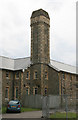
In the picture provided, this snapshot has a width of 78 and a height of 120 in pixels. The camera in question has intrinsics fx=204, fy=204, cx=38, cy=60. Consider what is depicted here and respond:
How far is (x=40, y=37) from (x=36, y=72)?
6.01 m

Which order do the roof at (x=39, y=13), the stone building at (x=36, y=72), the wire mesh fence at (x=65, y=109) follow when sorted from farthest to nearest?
the roof at (x=39, y=13) → the stone building at (x=36, y=72) → the wire mesh fence at (x=65, y=109)

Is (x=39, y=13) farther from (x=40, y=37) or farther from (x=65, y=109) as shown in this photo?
(x=65, y=109)

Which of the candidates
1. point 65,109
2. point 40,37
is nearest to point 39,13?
point 40,37

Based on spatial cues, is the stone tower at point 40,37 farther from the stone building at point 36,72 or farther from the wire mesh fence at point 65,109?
the wire mesh fence at point 65,109

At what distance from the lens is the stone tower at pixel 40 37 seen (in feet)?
114

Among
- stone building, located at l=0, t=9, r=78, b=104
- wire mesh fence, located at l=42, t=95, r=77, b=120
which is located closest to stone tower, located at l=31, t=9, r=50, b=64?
stone building, located at l=0, t=9, r=78, b=104

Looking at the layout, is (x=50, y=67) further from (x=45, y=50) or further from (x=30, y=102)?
(x=30, y=102)

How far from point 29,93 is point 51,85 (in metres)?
3.96

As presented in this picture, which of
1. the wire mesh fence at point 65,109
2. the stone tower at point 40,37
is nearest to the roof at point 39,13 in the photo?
the stone tower at point 40,37

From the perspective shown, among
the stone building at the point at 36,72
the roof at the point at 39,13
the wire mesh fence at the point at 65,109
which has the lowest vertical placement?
the wire mesh fence at the point at 65,109

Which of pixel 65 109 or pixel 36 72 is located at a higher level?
pixel 36 72

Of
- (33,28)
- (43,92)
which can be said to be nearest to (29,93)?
(43,92)

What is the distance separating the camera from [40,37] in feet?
115

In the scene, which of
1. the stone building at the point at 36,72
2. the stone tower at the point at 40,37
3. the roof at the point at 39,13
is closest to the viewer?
the stone building at the point at 36,72
